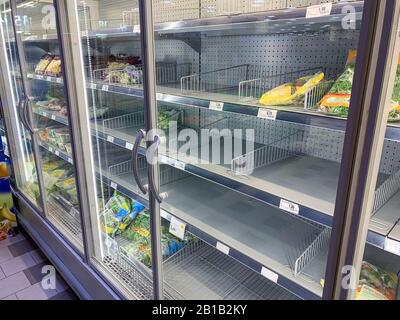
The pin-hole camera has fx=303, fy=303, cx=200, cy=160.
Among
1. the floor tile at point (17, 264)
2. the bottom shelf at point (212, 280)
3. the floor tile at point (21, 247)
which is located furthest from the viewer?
the floor tile at point (21, 247)

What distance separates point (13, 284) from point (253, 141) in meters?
2.03

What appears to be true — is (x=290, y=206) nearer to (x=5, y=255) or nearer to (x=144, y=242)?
(x=144, y=242)

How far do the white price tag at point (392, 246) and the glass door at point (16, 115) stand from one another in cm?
241

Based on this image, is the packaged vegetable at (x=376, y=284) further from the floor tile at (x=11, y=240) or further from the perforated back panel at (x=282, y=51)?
the floor tile at (x=11, y=240)

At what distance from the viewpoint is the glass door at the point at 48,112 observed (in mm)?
2186

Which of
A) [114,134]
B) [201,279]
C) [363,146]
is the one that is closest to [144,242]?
[201,279]

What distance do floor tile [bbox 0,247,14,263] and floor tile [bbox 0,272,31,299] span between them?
0.99 ft

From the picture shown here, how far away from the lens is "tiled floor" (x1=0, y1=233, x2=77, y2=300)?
2121 mm

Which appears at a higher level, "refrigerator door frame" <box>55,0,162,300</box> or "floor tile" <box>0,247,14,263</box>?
"refrigerator door frame" <box>55,0,162,300</box>

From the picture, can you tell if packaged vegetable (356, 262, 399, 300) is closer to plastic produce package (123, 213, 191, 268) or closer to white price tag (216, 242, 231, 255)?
white price tag (216, 242, 231, 255)

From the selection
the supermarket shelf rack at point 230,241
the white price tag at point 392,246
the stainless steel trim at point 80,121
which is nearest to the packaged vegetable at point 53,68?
the stainless steel trim at point 80,121

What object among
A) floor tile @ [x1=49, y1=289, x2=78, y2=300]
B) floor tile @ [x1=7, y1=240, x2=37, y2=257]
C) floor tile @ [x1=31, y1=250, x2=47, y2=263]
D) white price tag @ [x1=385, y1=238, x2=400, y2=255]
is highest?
white price tag @ [x1=385, y1=238, x2=400, y2=255]

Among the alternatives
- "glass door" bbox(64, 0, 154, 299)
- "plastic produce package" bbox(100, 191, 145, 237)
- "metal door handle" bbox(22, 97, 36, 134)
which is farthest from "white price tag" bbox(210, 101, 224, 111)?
"metal door handle" bbox(22, 97, 36, 134)

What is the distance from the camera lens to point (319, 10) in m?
0.82
